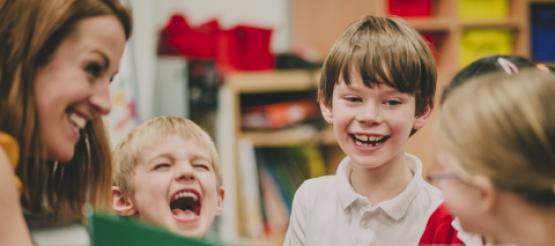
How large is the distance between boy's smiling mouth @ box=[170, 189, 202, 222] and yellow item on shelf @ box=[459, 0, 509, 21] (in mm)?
2671

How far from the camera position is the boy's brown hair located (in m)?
1.46

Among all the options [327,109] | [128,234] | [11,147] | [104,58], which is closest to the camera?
[128,234]

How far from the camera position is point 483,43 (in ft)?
12.8

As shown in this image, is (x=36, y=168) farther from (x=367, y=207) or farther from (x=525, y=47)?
(x=525, y=47)

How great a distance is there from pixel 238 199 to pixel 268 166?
198 mm

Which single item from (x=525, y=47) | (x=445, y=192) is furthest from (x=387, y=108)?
(x=525, y=47)

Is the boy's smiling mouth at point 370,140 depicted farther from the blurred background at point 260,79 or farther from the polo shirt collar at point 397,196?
the blurred background at point 260,79

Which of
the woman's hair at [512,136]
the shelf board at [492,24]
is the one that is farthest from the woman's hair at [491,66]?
the shelf board at [492,24]

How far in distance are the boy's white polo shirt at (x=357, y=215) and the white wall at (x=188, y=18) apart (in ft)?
8.05

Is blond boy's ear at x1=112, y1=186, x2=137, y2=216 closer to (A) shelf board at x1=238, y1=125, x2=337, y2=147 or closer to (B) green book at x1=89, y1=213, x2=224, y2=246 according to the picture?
(B) green book at x1=89, y1=213, x2=224, y2=246

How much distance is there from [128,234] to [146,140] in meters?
0.60

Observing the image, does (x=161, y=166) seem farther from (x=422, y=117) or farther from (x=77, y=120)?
(x=422, y=117)

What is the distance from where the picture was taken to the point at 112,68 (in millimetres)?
1096

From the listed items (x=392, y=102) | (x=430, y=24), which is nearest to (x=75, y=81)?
(x=392, y=102)
